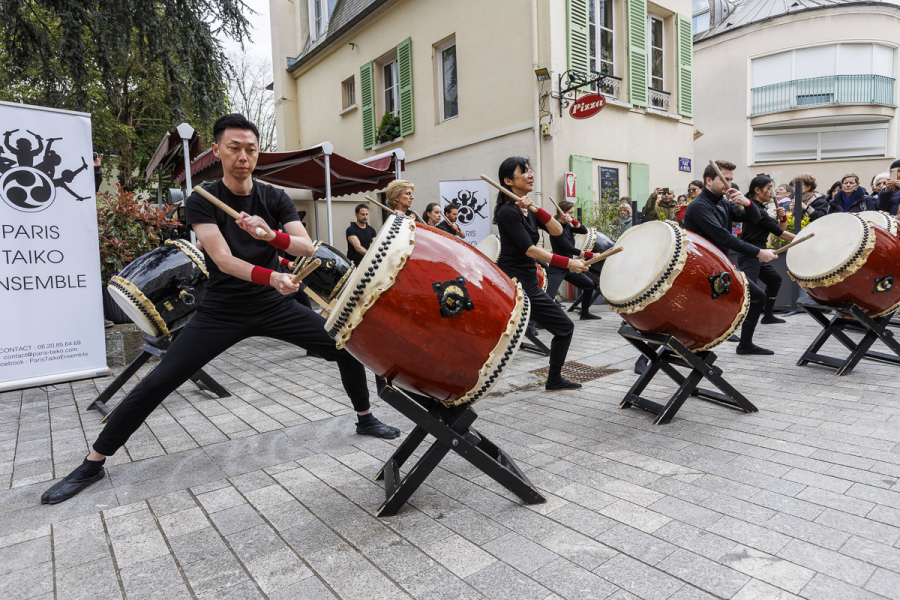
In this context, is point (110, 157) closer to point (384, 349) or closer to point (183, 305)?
point (183, 305)

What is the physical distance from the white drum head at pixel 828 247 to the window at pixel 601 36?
7.07 m

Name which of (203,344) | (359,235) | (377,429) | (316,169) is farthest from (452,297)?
(316,169)

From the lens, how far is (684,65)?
39.1ft

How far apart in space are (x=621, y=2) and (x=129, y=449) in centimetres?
1108

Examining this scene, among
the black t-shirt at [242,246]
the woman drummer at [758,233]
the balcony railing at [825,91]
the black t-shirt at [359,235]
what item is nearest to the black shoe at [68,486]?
the black t-shirt at [242,246]

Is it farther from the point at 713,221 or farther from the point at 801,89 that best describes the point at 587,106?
the point at 801,89

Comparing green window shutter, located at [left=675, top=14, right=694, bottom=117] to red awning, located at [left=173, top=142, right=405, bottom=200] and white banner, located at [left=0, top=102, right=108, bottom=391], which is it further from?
white banner, located at [left=0, top=102, right=108, bottom=391]

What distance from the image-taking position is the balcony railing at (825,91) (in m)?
18.6

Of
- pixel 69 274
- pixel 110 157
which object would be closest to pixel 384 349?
pixel 69 274

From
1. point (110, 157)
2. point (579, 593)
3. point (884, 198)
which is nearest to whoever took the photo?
point (579, 593)

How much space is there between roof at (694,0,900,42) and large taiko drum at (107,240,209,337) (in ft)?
67.0

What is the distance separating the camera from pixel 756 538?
211cm

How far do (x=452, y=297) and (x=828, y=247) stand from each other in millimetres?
3517

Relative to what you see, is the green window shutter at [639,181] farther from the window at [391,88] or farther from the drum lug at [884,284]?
the drum lug at [884,284]
